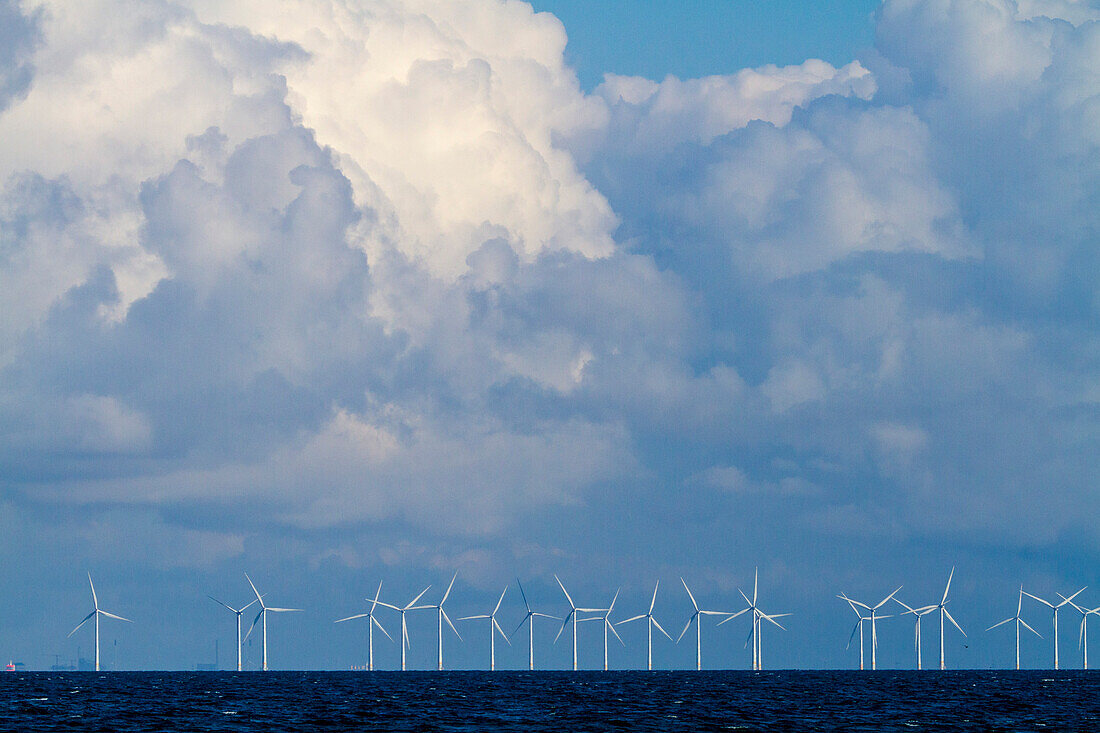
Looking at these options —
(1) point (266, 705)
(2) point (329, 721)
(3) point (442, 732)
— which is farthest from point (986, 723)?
(1) point (266, 705)

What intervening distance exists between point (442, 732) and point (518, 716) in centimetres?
2976

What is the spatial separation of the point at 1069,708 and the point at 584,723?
7621cm

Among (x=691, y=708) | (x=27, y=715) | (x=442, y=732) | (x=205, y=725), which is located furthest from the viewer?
(x=691, y=708)

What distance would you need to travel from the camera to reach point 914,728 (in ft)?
452

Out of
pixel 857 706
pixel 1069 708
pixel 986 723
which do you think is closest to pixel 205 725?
pixel 986 723

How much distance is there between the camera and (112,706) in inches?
7254

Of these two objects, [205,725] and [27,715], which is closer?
[205,725]

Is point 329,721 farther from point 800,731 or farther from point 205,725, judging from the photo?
point 800,731

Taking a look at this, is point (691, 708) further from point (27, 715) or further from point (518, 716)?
point (27, 715)

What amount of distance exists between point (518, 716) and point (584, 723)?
1740 centimetres

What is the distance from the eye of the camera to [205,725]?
454ft

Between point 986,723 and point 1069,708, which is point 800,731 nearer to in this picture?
point 986,723

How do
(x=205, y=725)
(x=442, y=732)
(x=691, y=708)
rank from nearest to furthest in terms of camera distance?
(x=442, y=732) → (x=205, y=725) → (x=691, y=708)

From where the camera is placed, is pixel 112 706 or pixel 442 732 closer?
pixel 442 732
